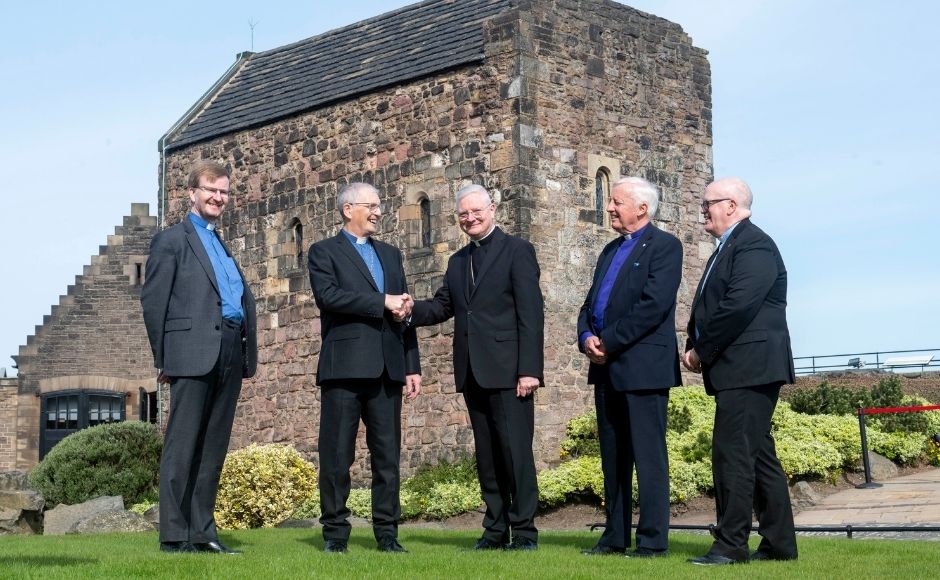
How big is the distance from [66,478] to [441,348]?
6.71 meters

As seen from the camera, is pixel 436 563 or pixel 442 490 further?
pixel 442 490

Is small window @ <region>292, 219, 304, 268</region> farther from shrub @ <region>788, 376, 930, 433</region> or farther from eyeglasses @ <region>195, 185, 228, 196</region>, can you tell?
eyeglasses @ <region>195, 185, 228, 196</region>

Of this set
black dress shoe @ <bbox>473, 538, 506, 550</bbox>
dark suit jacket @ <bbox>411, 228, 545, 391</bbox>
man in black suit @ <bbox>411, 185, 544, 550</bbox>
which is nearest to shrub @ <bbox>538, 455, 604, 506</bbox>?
man in black suit @ <bbox>411, 185, 544, 550</bbox>

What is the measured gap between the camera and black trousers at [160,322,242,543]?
766 cm

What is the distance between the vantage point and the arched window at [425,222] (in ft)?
53.5

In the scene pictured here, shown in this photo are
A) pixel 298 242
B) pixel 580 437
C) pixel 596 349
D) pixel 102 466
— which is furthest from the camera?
pixel 102 466

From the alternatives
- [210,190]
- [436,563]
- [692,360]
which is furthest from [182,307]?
[692,360]

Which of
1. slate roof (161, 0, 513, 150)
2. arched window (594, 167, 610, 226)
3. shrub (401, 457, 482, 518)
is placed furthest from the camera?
slate roof (161, 0, 513, 150)

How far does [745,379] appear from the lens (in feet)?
23.3

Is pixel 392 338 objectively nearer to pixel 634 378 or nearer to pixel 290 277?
pixel 634 378

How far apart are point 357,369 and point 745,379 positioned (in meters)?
2.22

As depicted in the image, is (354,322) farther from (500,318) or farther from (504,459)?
(504,459)

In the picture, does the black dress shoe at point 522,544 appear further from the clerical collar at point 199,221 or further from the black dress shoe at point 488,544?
the clerical collar at point 199,221

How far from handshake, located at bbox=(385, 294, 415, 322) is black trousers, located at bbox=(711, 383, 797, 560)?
188cm
